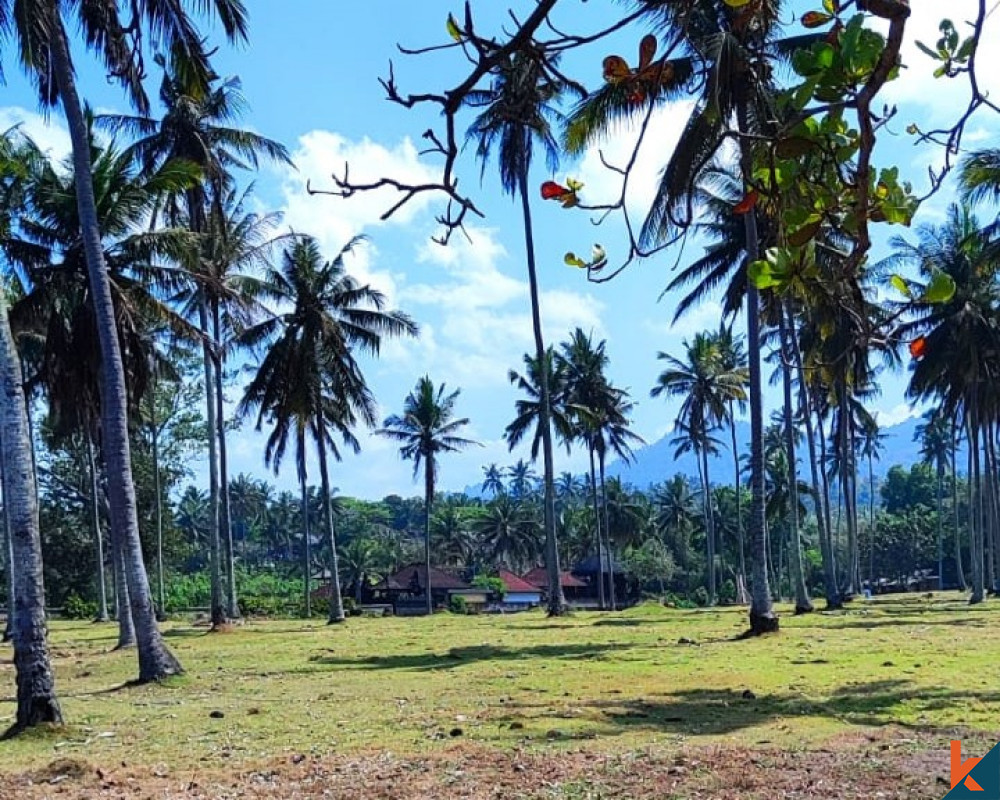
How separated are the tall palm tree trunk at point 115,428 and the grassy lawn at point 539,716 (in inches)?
26.5

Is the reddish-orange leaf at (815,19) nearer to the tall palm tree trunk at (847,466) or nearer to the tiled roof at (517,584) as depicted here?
the tall palm tree trunk at (847,466)

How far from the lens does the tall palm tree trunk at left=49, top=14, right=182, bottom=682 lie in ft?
42.9

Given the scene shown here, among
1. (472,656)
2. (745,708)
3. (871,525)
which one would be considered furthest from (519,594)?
(745,708)

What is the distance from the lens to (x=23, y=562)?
9367 mm

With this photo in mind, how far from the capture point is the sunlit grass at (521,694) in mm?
8328

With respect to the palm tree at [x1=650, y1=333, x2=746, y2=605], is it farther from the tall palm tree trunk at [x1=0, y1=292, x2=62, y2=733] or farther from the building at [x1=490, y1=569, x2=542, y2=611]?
the tall palm tree trunk at [x1=0, y1=292, x2=62, y2=733]

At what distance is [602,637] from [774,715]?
11.3 metres

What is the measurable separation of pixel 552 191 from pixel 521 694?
9.50 metres

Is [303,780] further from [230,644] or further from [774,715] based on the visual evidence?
[230,644]

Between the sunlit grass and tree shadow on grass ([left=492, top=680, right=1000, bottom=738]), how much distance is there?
3 cm

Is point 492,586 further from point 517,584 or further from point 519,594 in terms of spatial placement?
point 517,584

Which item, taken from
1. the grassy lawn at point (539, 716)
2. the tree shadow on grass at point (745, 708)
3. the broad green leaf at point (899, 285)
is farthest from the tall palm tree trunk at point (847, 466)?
the broad green leaf at point (899, 285)

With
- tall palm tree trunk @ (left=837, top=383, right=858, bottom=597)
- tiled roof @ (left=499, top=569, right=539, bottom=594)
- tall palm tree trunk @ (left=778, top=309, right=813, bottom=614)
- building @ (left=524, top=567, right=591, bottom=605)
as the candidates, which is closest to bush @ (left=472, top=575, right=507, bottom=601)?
tiled roof @ (left=499, top=569, right=539, bottom=594)

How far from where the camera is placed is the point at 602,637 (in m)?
20.4
